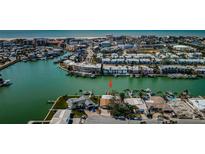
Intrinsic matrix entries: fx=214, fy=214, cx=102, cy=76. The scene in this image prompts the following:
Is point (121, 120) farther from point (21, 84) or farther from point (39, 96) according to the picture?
point (21, 84)

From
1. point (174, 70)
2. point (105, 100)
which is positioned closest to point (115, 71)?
point (174, 70)

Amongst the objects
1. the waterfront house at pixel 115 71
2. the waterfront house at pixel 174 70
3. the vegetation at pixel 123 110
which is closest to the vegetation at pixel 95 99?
the vegetation at pixel 123 110

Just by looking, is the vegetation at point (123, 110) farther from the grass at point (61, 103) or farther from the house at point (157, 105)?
the grass at point (61, 103)

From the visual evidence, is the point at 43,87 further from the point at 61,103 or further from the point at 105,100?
the point at 105,100

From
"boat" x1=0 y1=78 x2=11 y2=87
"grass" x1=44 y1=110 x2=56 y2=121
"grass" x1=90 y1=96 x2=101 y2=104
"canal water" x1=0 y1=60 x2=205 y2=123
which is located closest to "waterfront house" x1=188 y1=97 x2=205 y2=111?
"canal water" x1=0 y1=60 x2=205 y2=123

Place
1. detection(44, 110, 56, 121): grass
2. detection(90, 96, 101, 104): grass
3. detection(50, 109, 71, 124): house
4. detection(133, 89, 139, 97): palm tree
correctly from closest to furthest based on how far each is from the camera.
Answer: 1. detection(50, 109, 71, 124): house
2. detection(44, 110, 56, 121): grass
3. detection(90, 96, 101, 104): grass
4. detection(133, 89, 139, 97): palm tree

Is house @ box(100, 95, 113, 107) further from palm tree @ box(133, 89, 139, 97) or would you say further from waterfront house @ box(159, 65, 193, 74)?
waterfront house @ box(159, 65, 193, 74)

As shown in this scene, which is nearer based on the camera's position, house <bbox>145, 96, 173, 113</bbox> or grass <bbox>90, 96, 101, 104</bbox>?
house <bbox>145, 96, 173, 113</bbox>

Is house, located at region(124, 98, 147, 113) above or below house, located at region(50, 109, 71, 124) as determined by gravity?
above
